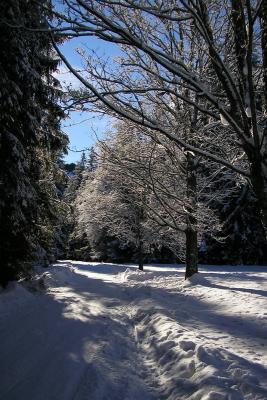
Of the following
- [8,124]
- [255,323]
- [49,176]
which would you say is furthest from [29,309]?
[49,176]

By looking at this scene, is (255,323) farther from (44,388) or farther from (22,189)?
(22,189)

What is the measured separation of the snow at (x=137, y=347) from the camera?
14.7 ft

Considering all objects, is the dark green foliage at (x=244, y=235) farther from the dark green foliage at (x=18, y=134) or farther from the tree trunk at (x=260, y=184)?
the tree trunk at (x=260, y=184)

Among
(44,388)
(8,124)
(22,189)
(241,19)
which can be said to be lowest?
(44,388)

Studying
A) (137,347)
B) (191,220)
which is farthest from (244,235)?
(137,347)

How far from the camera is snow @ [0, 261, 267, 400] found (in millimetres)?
4475

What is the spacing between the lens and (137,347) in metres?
6.55

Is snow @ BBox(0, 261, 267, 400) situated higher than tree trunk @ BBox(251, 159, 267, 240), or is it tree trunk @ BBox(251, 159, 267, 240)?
tree trunk @ BBox(251, 159, 267, 240)

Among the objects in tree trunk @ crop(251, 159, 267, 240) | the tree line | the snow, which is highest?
the tree line

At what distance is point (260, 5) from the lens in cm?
362

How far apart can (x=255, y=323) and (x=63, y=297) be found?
651 cm

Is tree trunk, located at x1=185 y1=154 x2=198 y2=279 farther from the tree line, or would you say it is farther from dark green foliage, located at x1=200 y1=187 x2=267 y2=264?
dark green foliage, located at x1=200 y1=187 x2=267 y2=264

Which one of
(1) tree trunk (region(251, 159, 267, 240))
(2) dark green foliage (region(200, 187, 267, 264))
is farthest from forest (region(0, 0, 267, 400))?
(2) dark green foliage (region(200, 187, 267, 264))

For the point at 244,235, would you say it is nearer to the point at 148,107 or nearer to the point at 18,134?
the point at 148,107
